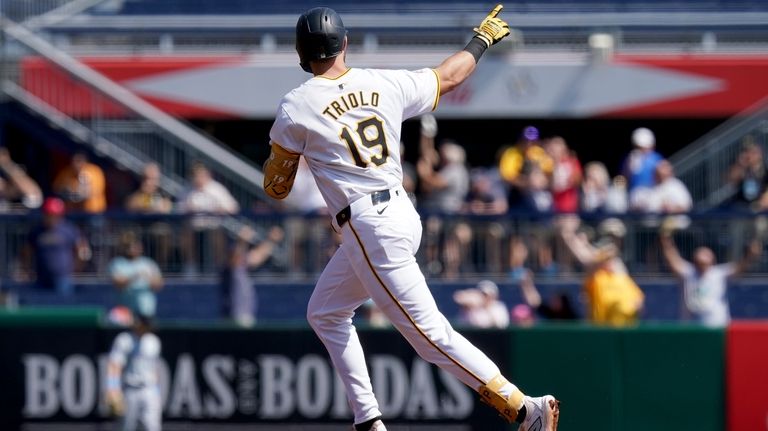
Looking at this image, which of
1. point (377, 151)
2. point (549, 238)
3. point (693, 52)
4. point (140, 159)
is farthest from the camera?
point (693, 52)

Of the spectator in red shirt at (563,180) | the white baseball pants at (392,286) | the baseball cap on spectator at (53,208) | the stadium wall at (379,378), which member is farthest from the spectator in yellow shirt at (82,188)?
the white baseball pants at (392,286)

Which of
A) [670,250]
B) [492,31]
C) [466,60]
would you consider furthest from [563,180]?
[466,60]

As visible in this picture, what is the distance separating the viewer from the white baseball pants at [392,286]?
6.19 m

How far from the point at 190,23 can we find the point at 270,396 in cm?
651

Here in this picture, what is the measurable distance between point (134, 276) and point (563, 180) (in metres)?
4.22

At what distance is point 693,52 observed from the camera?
54.7 ft

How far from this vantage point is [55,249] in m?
13.0

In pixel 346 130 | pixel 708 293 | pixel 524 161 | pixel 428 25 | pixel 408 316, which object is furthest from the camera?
pixel 428 25

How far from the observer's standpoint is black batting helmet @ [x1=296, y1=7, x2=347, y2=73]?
616 centimetres

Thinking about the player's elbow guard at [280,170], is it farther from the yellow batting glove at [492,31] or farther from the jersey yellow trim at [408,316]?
the yellow batting glove at [492,31]

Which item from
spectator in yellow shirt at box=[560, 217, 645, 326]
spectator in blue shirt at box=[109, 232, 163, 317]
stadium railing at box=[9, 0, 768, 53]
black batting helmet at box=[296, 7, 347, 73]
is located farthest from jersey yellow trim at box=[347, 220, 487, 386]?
stadium railing at box=[9, 0, 768, 53]

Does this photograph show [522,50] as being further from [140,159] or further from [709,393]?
[709,393]

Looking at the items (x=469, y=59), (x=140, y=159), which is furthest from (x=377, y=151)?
(x=140, y=159)

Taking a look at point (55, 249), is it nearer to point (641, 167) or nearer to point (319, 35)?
point (641, 167)
